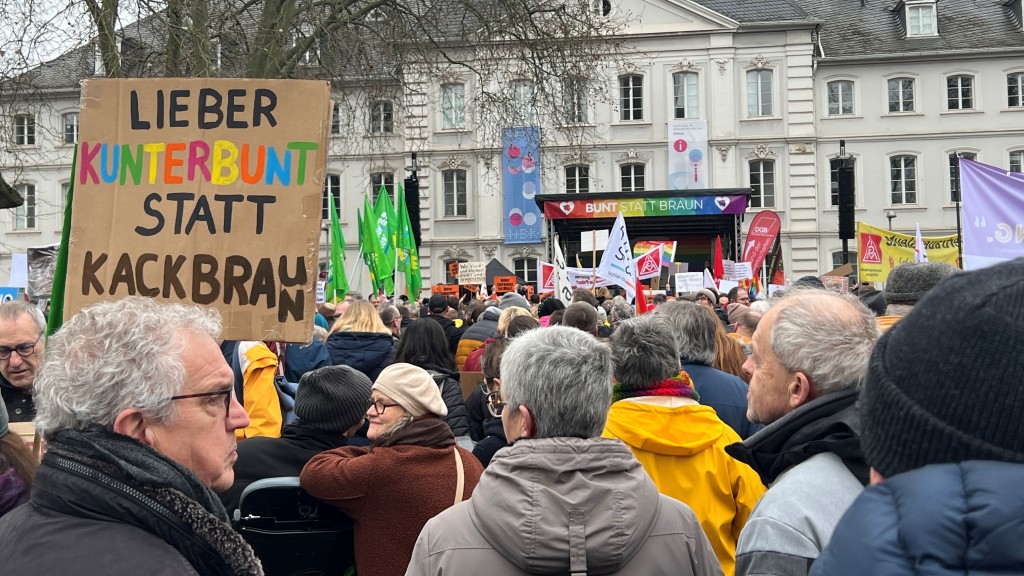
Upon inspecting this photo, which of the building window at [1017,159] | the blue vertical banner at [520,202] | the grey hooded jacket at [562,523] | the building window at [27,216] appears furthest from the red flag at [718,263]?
the building window at [27,216]

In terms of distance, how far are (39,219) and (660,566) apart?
1749 inches

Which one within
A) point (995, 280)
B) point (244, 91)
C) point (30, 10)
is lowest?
point (995, 280)

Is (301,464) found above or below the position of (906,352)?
below

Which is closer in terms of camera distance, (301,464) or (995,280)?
(995,280)

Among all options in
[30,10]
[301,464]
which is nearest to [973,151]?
[30,10]

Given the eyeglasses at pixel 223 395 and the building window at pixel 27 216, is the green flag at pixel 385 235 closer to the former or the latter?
the eyeglasses at pixel 223 395

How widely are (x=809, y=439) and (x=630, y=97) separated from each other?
38.4m

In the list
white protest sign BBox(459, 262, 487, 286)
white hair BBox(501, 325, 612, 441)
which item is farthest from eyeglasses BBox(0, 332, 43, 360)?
white protest sign BBox(459, 262, 487, 286)

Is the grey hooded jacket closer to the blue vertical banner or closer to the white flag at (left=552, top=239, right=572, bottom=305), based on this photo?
the white flag at (left=552, top=239, right=572, bottom=305)

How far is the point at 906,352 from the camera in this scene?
132 centimetres

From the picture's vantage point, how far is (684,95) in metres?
39.5

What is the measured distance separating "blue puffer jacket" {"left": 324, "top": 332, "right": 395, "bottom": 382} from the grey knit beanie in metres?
3.42

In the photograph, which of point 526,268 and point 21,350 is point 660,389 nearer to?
point 21,350

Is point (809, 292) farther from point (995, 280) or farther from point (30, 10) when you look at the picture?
point (30, 10)
